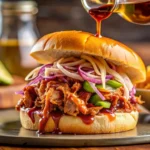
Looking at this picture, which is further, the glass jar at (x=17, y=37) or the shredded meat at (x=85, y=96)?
the glass jar at (x=17, y=37)

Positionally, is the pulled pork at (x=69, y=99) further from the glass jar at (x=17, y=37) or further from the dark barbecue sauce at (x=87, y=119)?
the glass jar at (x=17, y=37)

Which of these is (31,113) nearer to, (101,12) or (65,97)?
(65,97)

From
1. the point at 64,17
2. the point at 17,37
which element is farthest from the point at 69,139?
the point at 64,17

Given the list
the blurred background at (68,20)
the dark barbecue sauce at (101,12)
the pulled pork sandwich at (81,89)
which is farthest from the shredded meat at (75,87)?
the blurred background at (68,20)

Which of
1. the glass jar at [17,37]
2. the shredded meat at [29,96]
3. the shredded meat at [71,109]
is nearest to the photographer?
the shredded meat at [71,109]

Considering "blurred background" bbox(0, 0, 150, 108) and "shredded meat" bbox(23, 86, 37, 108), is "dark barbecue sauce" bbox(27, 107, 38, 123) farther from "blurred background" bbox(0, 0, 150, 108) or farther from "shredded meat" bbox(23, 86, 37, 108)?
"blurred background" bbox(0, 0, 150, 108)

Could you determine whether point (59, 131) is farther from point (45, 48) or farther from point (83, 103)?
point (45, 48)

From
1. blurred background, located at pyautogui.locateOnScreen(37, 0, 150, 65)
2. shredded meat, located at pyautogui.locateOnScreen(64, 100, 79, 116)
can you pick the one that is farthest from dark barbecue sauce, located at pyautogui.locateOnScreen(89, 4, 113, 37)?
blurred background, located at pyautogui.locateOnScreen(37, 0, 150, 65)

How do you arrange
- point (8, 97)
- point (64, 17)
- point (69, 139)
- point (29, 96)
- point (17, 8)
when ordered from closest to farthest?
point (69, 139) < point (29, 96) < point (8, 97) < point (17, 8) < point (64, 17)
